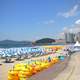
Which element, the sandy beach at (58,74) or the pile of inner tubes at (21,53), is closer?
the sandy beach at (58,74)

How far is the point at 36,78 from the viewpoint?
68.1 ft

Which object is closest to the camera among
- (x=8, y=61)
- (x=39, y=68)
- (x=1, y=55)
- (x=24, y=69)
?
(x=24, y=69)

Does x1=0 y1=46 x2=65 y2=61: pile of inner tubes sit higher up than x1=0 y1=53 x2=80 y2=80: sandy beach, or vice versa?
x1=0 y1=46 x2=65 y2=61: pile of inner tubes

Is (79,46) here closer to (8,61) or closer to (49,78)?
(8,61)

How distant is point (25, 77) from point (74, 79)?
410 cm

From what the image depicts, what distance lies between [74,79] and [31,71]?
3762mm

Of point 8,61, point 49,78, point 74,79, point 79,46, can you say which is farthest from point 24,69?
point 79,46

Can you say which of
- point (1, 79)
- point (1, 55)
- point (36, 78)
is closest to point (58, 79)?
point (36, 78)

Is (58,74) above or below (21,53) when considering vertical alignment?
below

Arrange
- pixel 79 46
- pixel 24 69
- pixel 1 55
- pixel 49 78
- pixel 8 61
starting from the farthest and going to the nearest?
pixel 79 46 < pixel 1 55 < pixel 8 61 < pixel 24 69 < pixel 49 78

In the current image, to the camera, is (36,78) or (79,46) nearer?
(36,78)

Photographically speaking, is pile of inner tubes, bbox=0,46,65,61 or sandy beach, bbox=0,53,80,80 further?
pile of inner tubes, bbox=0,46,65,61

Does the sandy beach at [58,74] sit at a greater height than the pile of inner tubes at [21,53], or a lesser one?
lesser

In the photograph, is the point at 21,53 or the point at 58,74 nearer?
the point at 58,74
